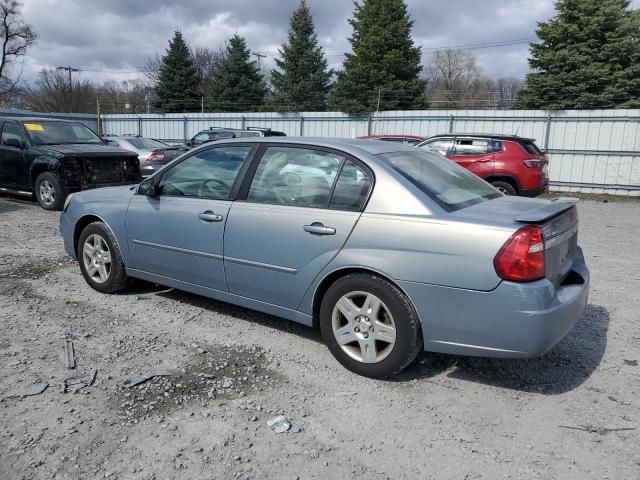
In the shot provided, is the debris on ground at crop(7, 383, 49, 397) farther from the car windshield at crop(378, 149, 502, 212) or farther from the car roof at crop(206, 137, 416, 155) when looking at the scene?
the car windshield at crop(378, 149, 502, 212)

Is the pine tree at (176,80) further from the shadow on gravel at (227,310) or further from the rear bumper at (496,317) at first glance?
the rear bumper at (496,317)

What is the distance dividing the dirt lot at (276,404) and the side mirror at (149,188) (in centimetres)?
103

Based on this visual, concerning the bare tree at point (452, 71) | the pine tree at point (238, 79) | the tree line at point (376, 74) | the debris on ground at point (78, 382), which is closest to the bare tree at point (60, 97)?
the tree line at point (376, 74)

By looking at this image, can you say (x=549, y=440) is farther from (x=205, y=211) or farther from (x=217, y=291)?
(x=205, y=211)

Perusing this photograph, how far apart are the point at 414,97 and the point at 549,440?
26216 millimetres

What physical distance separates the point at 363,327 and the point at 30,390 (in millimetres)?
2104

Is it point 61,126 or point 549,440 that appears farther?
point 61,126

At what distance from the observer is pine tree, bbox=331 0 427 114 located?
26.2 m

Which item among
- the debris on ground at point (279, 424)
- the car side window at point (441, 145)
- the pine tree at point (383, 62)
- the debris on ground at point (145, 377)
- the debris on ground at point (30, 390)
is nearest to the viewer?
the debris on ground at point (279, 424)

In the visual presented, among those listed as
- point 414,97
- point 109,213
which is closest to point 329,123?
point 414,97

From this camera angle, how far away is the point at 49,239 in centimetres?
720

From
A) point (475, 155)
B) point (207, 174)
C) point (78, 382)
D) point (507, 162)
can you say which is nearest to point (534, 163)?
point (507, 162)

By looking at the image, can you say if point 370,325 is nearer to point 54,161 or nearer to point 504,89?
point 54,161

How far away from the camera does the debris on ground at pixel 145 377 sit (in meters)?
3.23
